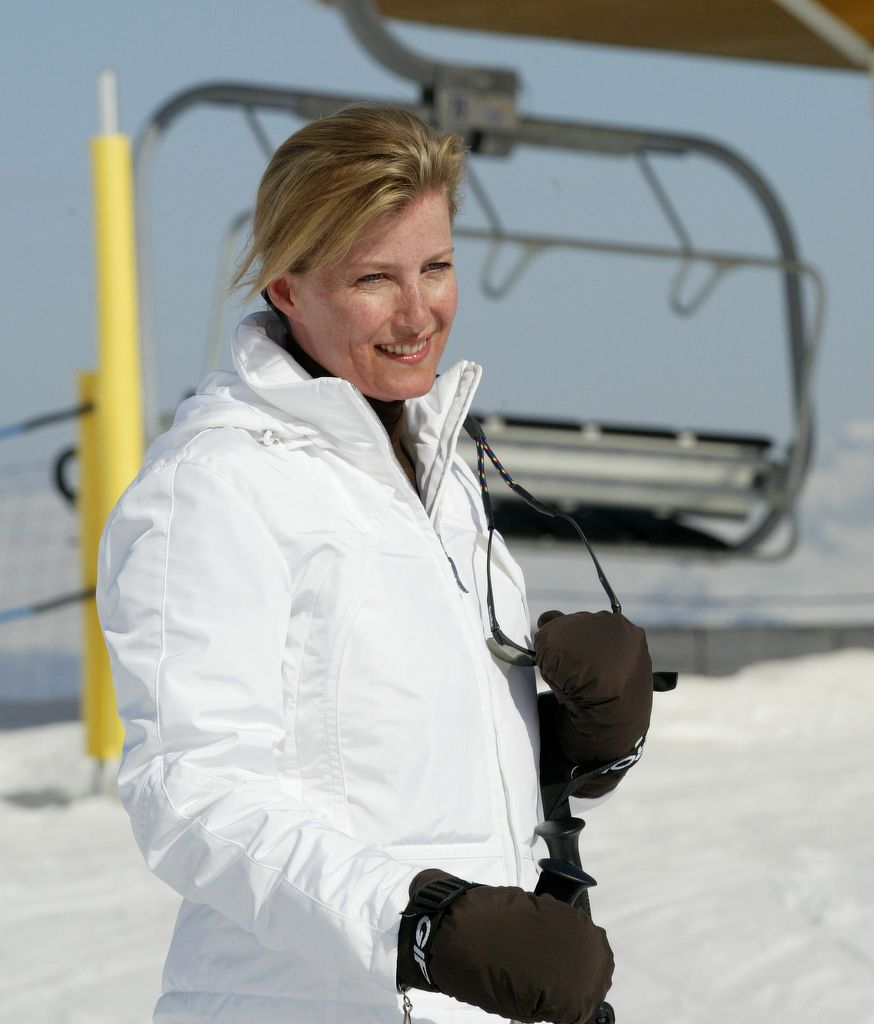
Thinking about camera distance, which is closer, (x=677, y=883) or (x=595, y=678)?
(x=595, y=678)

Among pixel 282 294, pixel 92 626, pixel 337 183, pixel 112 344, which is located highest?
pixel 337 183

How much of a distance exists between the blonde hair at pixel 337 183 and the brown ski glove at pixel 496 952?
511 mm

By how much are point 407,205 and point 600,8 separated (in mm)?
6023

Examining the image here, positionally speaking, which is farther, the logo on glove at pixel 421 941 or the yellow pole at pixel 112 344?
the yellow pole at pixel 112 344

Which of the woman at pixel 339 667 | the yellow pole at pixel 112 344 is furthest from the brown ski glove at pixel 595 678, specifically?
the yellow pole at pixel 112 344

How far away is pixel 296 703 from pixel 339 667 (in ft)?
0.14

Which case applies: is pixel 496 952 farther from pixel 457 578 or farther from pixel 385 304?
pixel 385 304

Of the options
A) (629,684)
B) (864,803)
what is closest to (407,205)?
(629,684)

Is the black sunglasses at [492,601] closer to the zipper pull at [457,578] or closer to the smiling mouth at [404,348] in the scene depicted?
the zipper pull at [457,578]

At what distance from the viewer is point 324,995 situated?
109 centimetres

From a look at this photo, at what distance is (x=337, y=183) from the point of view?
44.7 inches

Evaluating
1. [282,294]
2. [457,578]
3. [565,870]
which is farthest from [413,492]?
[565,870]

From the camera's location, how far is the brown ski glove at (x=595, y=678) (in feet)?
4.01

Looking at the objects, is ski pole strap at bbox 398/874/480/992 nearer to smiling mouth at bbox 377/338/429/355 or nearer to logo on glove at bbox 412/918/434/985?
logo on glove at bbox 412/918/434/985
